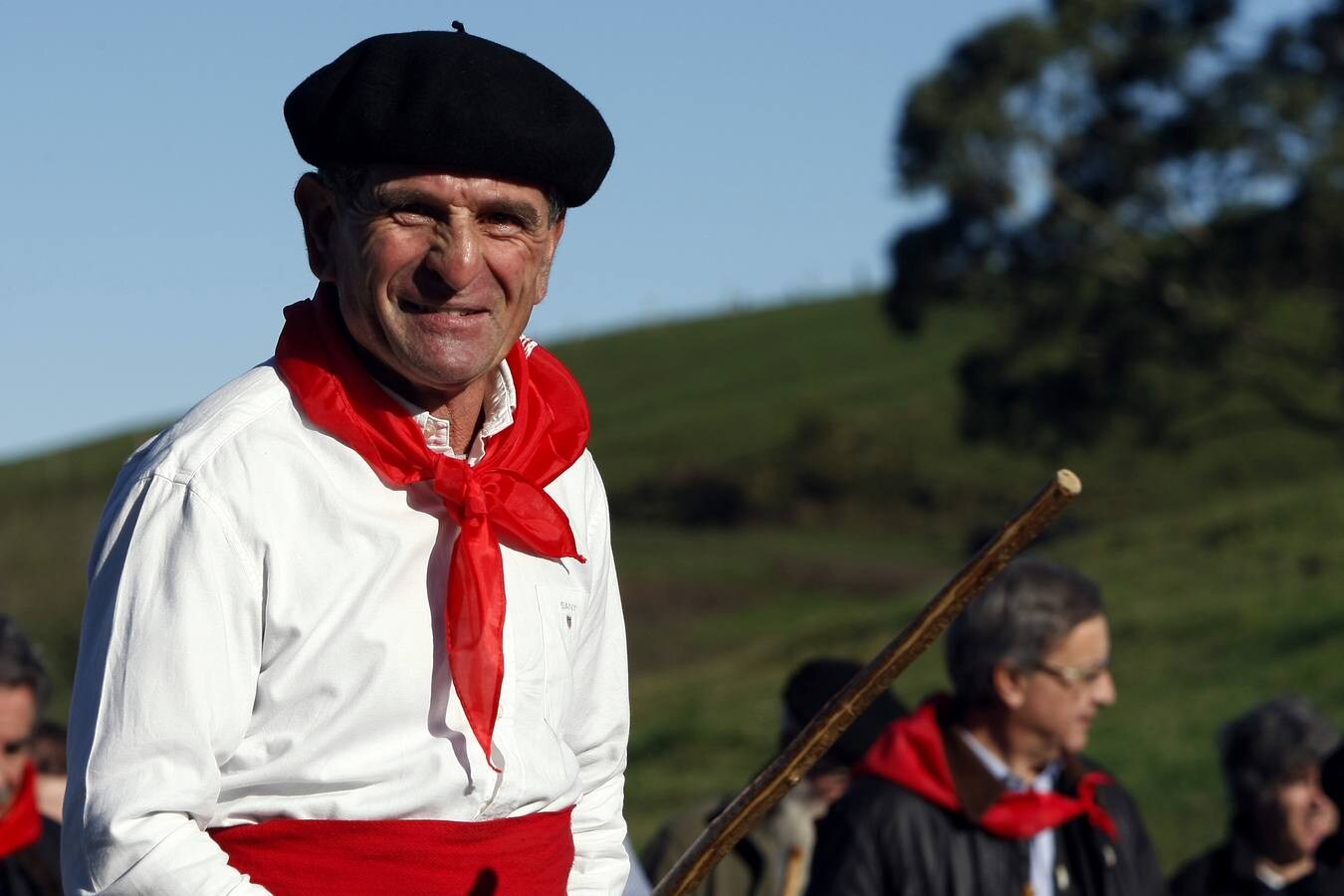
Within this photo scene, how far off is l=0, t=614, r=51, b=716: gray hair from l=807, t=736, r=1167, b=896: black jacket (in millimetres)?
2114

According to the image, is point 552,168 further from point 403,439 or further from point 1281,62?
point 1281,62

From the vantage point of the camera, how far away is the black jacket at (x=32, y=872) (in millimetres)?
5168

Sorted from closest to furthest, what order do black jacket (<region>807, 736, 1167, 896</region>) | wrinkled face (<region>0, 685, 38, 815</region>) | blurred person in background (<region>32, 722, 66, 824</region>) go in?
black jacket (<region>807, 736, 1167, 896</region>) → wrinkled face (<region>0, 685, 38, 815</region>) → blurred person in background (<region>32, 722, 66, 824</region>)

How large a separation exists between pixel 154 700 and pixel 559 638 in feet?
2.03

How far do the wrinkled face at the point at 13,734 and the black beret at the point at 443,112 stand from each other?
10.2 ft

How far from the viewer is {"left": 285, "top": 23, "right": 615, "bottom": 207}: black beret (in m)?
2.52

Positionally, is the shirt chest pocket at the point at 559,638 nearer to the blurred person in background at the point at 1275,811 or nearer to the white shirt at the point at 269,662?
the white shirt at the point at 269,662

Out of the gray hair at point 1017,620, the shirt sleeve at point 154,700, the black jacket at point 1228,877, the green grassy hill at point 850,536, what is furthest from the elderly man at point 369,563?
the green grassy hill at point 850,536

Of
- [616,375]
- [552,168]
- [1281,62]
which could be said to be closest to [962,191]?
[1281,62]

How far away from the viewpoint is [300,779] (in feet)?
8.09

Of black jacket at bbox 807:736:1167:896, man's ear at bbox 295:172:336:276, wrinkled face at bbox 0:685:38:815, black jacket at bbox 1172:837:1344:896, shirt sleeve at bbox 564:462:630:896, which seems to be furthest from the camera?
black jacket at bbox 1172:837:1344:896

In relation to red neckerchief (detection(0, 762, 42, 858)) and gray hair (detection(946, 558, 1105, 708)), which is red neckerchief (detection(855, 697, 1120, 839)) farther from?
red neckerchief (detection(0, 762, 42, 858))

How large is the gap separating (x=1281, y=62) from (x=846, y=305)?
41.3 metres

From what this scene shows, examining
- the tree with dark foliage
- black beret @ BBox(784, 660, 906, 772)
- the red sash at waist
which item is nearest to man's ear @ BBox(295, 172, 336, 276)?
the red sash at waist
